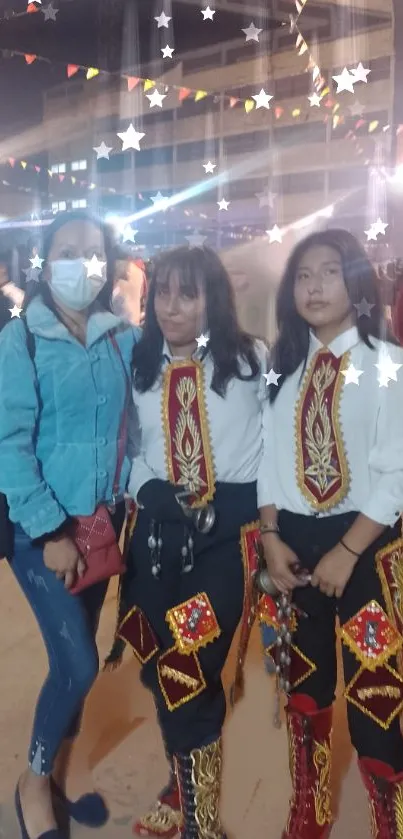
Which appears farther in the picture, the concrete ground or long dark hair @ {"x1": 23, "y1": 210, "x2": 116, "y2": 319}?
the concrete ground

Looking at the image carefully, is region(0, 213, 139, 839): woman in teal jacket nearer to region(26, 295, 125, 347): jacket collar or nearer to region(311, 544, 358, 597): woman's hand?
region(26, 295, 125, 347): jacket collar

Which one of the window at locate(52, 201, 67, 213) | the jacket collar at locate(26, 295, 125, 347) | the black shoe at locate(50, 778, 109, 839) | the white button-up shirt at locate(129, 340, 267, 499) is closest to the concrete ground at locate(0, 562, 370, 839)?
the black shoe at locate(50, 778, 109, 839)

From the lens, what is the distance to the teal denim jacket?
1.46 m

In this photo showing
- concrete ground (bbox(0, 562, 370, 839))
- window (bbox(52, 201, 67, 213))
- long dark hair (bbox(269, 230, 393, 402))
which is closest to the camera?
long dark hair (bbox(269, 230, 393, 402))

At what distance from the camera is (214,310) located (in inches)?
57.2

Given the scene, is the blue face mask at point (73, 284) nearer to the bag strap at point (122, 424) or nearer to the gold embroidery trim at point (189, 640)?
the bag strap at point (122, 424)

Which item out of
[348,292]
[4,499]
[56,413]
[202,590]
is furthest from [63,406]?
[348,292]

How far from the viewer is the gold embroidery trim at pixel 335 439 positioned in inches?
55.7

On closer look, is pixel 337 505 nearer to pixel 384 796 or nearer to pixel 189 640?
pixel 189 640

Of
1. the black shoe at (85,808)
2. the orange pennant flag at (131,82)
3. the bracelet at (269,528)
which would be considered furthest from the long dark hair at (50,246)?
the black shoe at (85,808)

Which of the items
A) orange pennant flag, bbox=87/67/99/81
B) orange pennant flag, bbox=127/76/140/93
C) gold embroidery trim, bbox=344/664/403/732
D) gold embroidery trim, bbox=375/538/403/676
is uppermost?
orange pennant flag, bbox=87/67/99/81

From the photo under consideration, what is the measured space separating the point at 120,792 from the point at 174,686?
1.04 ft

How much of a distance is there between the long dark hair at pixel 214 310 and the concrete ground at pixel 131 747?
55 cm

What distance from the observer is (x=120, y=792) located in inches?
65.6
